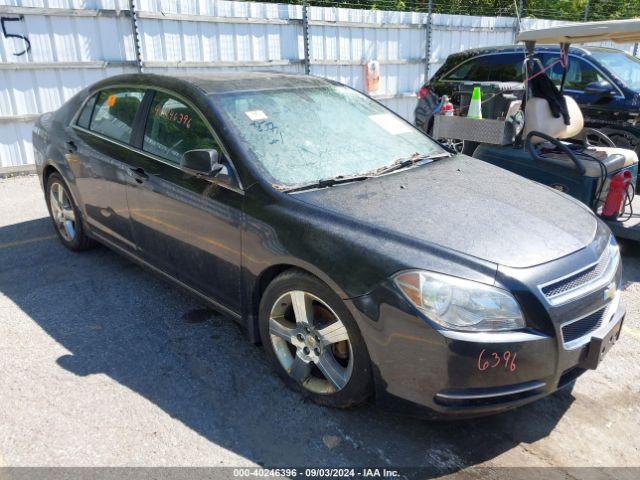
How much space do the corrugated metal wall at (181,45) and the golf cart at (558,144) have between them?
524cm

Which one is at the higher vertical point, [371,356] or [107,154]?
[107,154]

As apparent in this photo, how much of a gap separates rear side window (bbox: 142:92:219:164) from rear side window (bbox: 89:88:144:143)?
25 cm

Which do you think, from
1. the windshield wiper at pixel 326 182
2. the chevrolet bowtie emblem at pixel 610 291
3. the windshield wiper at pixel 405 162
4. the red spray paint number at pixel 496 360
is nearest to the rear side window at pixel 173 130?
the windshield wiper at pixel 326 182

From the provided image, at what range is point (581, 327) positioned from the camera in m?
2.54

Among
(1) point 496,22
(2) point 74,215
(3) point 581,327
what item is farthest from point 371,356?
(1) point 496,22

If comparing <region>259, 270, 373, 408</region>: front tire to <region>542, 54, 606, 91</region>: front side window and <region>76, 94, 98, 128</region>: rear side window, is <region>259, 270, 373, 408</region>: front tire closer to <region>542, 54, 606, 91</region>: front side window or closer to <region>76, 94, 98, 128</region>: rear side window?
<region>76, 94, 98, 128</region>: rear side window

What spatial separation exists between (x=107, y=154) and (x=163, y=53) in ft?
18.1

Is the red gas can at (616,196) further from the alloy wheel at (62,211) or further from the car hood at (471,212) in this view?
the alloy wheel at (62,211)

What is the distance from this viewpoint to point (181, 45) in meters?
9.06

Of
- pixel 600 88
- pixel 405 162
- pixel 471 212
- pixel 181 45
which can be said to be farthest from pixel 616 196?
pixel 181 45

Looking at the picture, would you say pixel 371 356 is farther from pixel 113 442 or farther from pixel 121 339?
pixel 121 339

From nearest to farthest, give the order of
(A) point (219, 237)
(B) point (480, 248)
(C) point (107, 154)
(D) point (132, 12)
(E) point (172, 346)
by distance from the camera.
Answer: (B) point (480, 248) → (A) point (219, 237) → (E) point (172, 346) → (C) point (107, 154) → (D) point (132, 12)

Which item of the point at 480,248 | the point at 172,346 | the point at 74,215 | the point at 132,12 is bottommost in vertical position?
the point at 172,346

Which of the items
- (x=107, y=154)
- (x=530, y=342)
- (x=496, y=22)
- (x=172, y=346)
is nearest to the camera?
(x=530, y=342)
